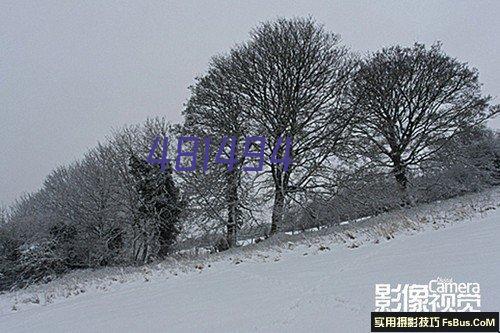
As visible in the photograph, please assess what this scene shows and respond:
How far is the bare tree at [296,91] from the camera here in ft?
52.5

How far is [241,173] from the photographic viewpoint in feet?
52.0

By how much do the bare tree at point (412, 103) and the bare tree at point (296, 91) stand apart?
2251 millimetres

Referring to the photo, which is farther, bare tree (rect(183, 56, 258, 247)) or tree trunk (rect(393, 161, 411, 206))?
tree trunk (rect(393, 161, 411, 206))

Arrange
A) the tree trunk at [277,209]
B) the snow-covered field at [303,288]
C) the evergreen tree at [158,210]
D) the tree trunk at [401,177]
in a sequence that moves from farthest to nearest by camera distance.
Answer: the evergreen tree at [158,210]
the tree trunk at [401,177]
the tree trunk at [277,209]
the snow-covered field at [303,288]

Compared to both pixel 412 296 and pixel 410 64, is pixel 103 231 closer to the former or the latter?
pixel 410 64

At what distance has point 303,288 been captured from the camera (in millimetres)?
4277

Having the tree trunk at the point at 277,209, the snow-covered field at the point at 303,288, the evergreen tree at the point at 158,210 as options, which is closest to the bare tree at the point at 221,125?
the tree trunk at the point at 277,209

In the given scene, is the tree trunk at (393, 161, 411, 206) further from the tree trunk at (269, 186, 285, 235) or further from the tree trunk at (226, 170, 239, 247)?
the tree trunk at (226, 170, 239, 247)

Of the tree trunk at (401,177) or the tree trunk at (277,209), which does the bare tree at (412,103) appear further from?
the tree trunk at (277,209)

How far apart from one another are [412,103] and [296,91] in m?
7.47

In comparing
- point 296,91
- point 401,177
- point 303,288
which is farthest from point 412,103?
point 303,288

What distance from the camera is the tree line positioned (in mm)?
15781

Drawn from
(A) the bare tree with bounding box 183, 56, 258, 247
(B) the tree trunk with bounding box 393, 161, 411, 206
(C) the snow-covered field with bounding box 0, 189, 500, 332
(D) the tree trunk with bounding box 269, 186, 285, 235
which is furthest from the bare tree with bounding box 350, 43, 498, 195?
(C) the snow-covered field with bounding box 0, 189, 500, 332

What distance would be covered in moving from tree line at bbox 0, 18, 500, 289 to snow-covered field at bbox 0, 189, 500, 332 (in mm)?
8507
